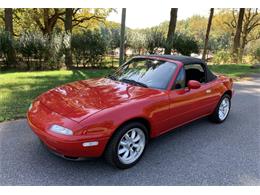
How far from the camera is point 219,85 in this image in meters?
5.34

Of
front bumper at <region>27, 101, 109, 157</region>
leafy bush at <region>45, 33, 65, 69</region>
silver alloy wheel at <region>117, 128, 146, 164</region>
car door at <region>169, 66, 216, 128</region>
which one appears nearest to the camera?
front bumper at <region>27, 101, 109, 157</region>

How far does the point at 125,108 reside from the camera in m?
3.51

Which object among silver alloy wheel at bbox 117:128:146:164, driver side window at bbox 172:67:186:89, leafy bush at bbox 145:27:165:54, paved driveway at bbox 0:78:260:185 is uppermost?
leafy bush at bbox 145:27:165:54

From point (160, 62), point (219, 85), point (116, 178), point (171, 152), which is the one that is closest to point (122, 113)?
A: point (116, 178)

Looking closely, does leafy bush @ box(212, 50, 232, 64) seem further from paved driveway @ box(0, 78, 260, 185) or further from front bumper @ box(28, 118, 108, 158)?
front bumper @ box(28, 118, 108, 158)

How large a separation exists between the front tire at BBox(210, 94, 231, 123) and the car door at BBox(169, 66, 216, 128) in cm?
59

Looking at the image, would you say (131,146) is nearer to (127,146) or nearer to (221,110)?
(127,146)

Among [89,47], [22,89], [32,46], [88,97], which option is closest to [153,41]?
[89,47]

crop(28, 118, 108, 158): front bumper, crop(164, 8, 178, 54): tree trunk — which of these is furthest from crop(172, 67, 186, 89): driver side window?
crop(164, 8, 178, 54): tree trunk

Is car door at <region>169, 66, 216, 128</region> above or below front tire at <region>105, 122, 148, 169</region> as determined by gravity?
above

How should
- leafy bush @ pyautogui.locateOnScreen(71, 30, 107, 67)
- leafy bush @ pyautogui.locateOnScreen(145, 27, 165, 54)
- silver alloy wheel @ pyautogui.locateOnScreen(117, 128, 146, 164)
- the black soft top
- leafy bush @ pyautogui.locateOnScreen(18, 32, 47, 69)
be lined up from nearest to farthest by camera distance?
silver alloy wheel @ pyautogui.locateOnScreen(117, 128, 146, 164)
the black soft top
leafy bush @ pyautogui.locateOnScreen(18, 32, 47, 69)
leafy bush @ pyautogui.locateOnScreen(71, 30, 107, 67)
leafy bush @ pyautogui.locateOnScreen(145, 27, 165, 54)

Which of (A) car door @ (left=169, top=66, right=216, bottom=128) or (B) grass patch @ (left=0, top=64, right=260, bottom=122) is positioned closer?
(A) car door @ (left=169, top=66, right=216, bottom=128)

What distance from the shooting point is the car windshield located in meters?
4.34
